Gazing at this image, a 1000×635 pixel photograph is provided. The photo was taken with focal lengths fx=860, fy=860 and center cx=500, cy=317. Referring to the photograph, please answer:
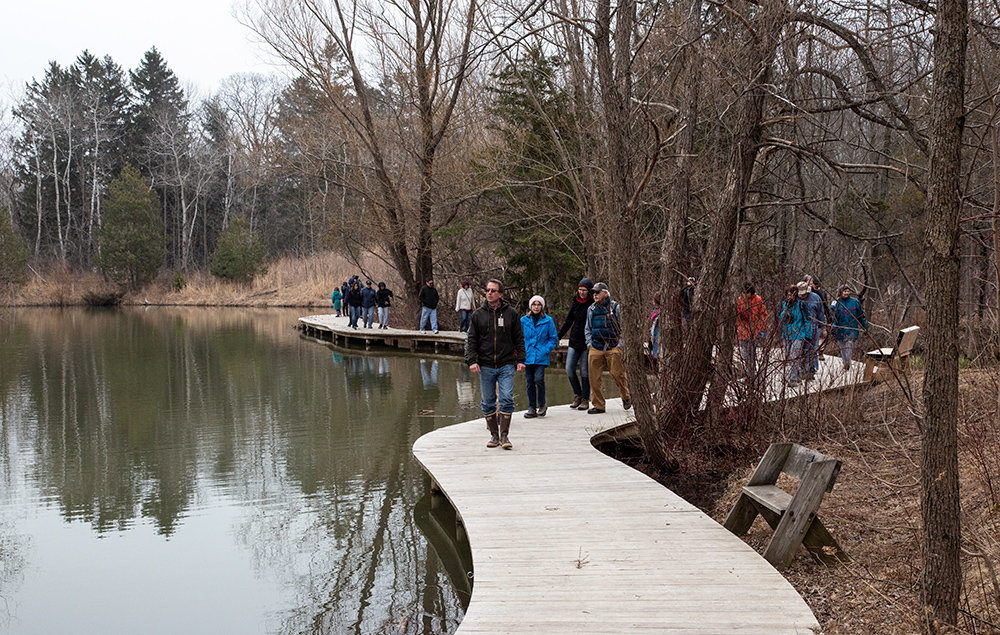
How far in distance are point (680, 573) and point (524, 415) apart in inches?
221

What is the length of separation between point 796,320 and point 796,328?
0.59 meters

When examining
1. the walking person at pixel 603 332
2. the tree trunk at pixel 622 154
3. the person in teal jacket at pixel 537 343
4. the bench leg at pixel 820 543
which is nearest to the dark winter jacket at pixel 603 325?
the walking person at pixel 603 332

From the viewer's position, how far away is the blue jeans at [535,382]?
1037 centimetres

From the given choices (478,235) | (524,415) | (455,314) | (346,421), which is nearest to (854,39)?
(524,415)

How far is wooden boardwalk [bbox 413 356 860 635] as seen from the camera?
4.47m

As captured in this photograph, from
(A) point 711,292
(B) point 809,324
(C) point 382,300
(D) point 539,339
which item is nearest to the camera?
(A) point 711,292

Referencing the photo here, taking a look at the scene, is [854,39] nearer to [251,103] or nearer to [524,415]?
[524,415]

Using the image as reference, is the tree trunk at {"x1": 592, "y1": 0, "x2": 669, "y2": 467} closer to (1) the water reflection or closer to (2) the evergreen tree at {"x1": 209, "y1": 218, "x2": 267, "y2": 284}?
(1) the water reflection

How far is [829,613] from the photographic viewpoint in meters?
4.79

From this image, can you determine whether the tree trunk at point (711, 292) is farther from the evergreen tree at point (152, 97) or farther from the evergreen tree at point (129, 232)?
the evergreen tree at point (152, 97)

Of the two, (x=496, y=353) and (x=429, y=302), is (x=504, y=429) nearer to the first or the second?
(x=496, y=353)

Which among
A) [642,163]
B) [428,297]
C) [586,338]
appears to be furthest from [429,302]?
[586,338]

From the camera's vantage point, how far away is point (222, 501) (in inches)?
350

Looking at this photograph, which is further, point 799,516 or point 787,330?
point 787,330
